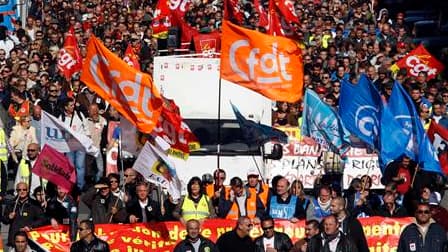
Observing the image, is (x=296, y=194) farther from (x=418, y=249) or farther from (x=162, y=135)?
(x=418, y=249)

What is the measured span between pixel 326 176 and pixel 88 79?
5019mm

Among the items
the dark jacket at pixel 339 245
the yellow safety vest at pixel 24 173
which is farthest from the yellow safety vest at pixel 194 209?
the yellow safety vest at pixel 24 173

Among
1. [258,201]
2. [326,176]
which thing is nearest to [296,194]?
[258,201]

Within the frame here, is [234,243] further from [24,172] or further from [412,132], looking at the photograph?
[24,172]

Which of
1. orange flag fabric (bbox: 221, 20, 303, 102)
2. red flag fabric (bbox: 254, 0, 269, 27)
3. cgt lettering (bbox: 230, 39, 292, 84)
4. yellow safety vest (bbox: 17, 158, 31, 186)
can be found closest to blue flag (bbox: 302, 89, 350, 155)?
orange flag fabric (bbox: 221, 20, 303, 102)

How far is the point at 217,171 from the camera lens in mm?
26453

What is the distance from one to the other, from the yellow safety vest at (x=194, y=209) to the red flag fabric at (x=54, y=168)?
1576mm

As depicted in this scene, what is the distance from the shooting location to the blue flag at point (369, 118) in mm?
26141

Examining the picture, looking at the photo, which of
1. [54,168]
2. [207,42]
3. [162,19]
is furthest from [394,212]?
[162,19]

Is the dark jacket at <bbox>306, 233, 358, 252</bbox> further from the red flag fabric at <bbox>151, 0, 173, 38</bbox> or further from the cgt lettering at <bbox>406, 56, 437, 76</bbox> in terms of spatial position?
the red flag fabric at <bbox>151, 0, 173, 38</bbox>

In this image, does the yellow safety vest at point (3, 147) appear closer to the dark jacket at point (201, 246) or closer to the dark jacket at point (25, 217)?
the dark jacket at point (25, 217)

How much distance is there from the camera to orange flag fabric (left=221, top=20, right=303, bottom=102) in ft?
84.8

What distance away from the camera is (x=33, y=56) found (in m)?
35.2

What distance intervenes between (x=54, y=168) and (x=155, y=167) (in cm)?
145
